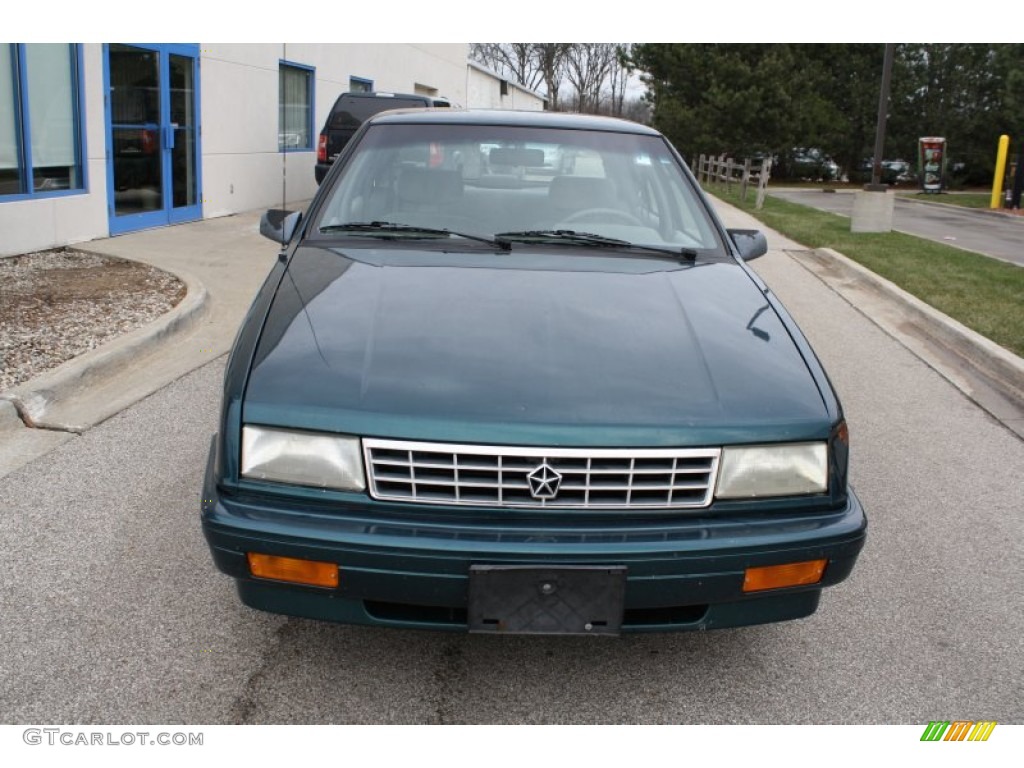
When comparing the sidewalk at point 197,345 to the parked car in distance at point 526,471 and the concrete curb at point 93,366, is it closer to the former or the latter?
the concrete curb at point 93,366

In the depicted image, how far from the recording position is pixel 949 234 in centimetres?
1722

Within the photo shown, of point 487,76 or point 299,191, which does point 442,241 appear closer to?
point 299,191

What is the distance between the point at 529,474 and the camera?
Result: 7.89 feet

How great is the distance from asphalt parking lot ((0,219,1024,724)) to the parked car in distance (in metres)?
0.31

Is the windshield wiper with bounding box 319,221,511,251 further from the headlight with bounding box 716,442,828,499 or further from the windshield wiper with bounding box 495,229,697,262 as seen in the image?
the headlight with bounding box 716,442,828,499

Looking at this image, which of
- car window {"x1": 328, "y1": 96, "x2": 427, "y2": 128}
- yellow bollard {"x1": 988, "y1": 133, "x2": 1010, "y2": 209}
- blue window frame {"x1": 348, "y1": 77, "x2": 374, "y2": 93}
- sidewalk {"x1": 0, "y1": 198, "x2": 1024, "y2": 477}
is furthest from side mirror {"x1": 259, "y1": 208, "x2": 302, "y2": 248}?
yellow bollard {"x1": 988, "y1": 133, "x2": 1010, "y2": 209}

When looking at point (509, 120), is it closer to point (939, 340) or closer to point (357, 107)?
point (939, 340)

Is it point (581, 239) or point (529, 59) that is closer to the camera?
point (581, 239)

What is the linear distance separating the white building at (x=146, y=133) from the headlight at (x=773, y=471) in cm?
650

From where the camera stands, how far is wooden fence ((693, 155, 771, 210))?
70.0 ft

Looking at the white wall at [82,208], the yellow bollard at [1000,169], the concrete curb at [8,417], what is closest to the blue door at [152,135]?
the white wall at [82,208]

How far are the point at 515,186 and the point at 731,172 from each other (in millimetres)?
29158

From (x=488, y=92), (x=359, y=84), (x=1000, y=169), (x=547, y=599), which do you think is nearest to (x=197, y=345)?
(x=547, y=599)

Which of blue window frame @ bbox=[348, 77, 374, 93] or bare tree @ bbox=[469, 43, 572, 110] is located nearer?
blue window frame @ bbox=[348, 77, 374, 93]
